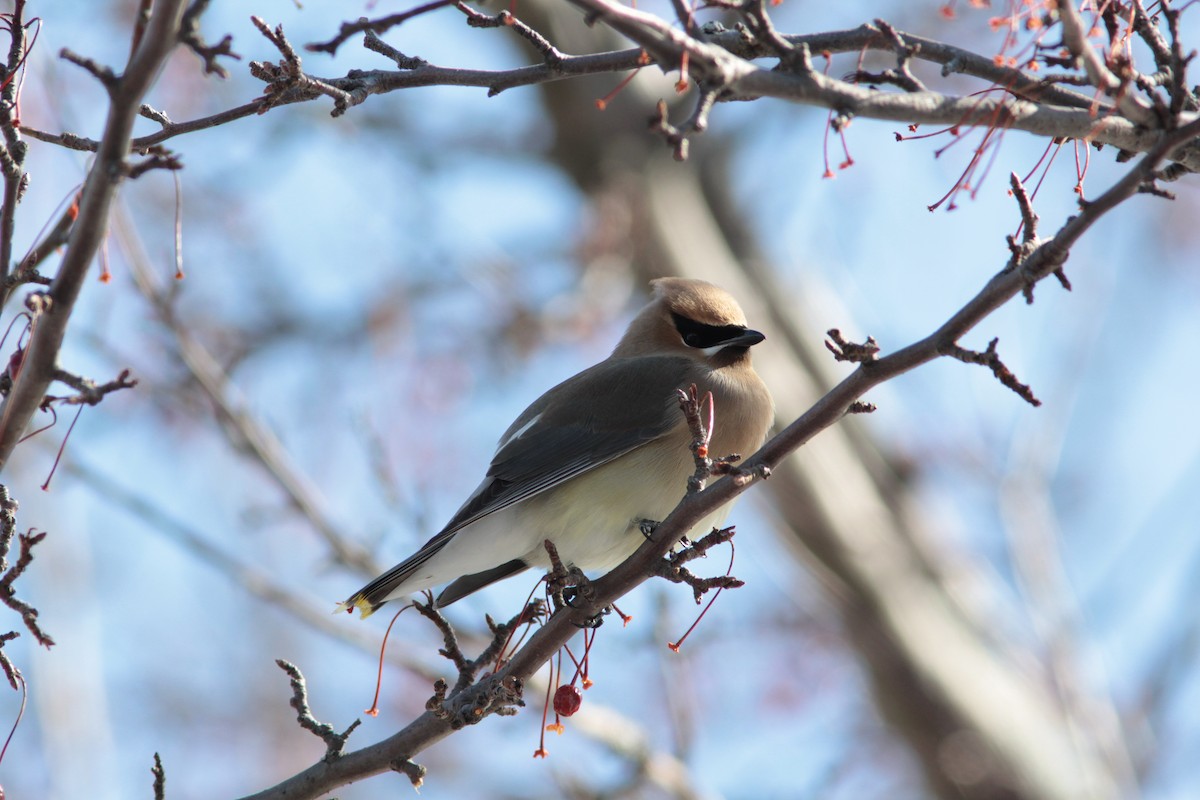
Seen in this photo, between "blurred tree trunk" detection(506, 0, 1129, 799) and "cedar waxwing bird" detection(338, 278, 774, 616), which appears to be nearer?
"cedar waxwing bird" detection(338, 278, 774, 616)

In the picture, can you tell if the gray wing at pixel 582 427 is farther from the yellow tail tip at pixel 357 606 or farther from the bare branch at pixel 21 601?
the bare branch at pixel 21 601

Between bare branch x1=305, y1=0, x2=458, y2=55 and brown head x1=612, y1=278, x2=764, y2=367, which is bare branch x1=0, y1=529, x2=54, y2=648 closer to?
bare branch x1=305, y1=0, x2=458, y2=55

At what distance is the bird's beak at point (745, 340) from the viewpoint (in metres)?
5.05

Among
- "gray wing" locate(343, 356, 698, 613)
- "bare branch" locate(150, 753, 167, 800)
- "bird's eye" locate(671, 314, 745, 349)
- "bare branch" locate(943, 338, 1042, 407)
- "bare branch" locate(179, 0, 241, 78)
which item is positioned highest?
"bird's eye" locate(671, 314, 745, 349)

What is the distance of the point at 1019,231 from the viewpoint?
288 centimetres

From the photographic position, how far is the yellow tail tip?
4168mm

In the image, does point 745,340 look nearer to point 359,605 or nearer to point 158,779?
point 359,605

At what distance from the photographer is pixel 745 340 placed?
5102 millimetres

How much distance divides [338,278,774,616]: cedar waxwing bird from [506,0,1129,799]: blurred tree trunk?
3.36m

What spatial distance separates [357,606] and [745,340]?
5.81 ft

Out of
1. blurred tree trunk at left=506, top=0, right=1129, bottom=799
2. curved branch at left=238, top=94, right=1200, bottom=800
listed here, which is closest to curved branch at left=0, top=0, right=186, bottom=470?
curved branch at left=238, top=94, right=1200, bottom=800

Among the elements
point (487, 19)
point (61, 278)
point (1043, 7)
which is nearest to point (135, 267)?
point (487, 19)

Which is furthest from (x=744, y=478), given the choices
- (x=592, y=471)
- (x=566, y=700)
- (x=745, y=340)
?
(x=745, y=340)

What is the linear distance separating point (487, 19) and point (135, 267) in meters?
3.01
